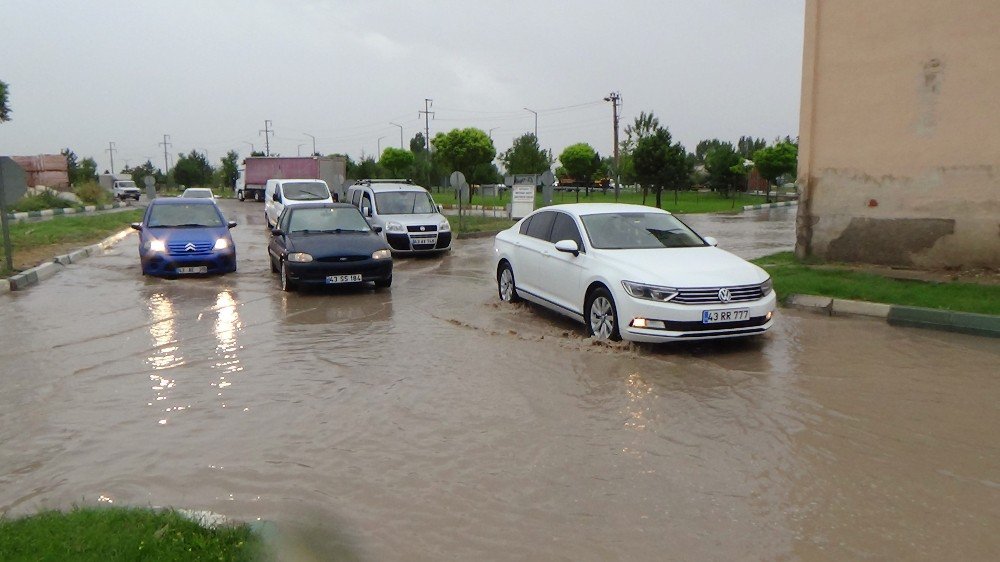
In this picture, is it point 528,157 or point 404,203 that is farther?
point 528,157

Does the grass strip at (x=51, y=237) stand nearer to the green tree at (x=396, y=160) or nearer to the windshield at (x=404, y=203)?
the windshield at (x=404, y=203)

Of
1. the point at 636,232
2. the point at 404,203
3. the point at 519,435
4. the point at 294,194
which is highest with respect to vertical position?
the point at 294,194

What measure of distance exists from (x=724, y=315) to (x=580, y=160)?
53.2 meters

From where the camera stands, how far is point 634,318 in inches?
318

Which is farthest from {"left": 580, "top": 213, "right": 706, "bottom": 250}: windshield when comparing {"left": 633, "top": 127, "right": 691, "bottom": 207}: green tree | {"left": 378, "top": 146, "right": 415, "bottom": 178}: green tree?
{"left": 378, "top": 146, "right": 415, "bottom": 178}: green tree

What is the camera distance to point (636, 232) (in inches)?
373

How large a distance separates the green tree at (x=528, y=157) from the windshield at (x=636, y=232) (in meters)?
50.1

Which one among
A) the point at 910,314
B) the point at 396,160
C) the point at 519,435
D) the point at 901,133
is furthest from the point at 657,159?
the point at 396,160

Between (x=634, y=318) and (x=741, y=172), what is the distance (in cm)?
4793

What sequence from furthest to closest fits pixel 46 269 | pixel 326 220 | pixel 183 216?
1. pixel 46 269
2. pixel 183 216
3. pixel 326 220

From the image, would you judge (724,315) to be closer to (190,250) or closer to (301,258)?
(301,258)

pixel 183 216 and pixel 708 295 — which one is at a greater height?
pixel 183 216

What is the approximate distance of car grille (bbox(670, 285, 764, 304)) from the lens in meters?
7.89

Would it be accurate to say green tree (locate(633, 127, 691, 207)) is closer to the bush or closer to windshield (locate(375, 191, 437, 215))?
windshield (locate(375, 191, 437, 215))
